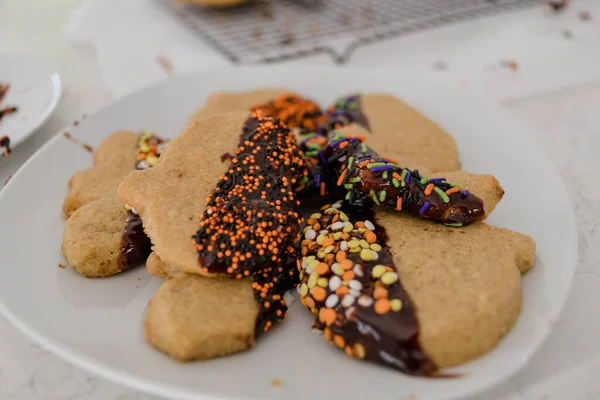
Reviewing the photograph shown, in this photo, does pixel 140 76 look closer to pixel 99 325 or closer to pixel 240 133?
pixel 240 133

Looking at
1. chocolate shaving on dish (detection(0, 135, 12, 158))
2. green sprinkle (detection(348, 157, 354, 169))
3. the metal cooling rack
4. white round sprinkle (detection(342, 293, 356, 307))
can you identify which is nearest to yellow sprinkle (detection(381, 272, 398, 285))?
white round sprinkle (detection(342, 293, 356, 307))

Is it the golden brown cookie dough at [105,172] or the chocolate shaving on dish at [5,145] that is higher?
the golden brown cookie dough at [105,172]

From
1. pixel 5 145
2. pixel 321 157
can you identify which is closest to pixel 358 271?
pixel 321 157

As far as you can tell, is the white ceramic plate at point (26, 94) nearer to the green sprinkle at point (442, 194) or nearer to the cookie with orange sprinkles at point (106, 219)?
the cookie with orange sprinkles at point (106, 219)

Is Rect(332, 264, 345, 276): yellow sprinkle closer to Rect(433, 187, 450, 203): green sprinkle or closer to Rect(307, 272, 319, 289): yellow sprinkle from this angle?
Rect(307, 272, 319, 289): yellow sprinkle

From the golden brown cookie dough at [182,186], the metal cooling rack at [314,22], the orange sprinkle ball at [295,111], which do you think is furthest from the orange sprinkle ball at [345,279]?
the metal cooling rack at [314,22]

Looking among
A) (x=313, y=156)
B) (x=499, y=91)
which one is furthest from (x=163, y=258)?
(x=499, y=91)
